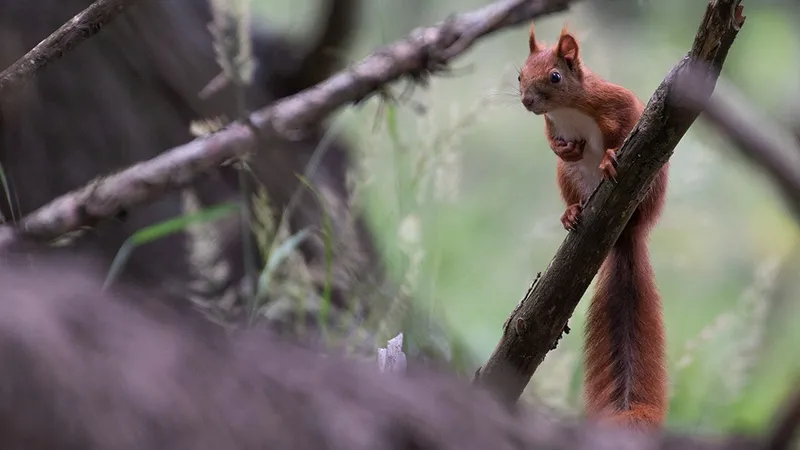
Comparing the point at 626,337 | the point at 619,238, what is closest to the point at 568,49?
the point at 619,238

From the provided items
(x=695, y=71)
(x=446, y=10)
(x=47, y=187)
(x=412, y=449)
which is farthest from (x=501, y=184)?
(x=412, y=449)

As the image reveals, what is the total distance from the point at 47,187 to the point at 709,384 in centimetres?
141

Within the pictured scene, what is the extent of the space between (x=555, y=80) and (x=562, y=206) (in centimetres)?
88

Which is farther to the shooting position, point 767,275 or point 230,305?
point 230,305

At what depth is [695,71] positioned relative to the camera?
66cm

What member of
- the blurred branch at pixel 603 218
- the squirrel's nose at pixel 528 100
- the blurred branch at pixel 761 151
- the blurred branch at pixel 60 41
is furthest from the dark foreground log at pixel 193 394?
the squirrel's nose at pixel 528 100

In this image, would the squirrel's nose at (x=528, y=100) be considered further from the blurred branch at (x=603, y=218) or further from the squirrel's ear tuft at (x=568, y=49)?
the blurred branch at (x=603, y=218)

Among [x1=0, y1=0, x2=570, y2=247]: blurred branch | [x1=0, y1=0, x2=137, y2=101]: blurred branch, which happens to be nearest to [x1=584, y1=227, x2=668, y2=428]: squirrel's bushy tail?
[x1=0, y1=0, x2=570, y2=247]: blurred branch

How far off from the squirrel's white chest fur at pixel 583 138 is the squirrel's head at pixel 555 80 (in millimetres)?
19

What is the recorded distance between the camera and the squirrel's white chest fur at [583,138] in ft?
3.65

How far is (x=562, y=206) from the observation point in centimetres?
200

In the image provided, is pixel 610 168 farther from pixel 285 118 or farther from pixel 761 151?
pixel 285 118

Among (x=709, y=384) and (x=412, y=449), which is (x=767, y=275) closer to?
(x=709, y=384)

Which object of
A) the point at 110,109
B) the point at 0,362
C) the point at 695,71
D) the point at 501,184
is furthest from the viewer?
the point at 501,184
